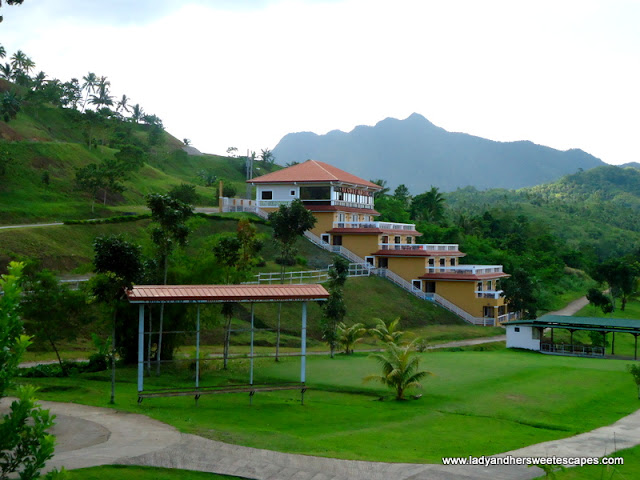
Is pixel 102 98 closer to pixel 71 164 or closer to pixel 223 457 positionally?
pixel 71 164

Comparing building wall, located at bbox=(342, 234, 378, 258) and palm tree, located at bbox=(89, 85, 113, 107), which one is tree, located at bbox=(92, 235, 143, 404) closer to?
building wall, located at bbox=(342, 234, 378, 258)

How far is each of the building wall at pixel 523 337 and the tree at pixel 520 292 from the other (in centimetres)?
1108

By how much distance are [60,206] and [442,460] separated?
173ft

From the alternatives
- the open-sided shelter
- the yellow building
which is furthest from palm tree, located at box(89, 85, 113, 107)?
the open-sided shelter

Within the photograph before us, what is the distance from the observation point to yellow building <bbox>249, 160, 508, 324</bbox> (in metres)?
54.7

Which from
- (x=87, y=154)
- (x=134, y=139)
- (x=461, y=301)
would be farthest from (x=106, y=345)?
(x=134, y=139)

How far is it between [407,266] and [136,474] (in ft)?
154

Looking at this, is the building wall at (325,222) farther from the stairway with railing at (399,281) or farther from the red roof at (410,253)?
the red roof at (410,253)

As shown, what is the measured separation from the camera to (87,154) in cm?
7962

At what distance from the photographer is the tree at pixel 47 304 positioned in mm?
25031

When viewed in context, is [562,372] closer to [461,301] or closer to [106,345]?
[106,345]

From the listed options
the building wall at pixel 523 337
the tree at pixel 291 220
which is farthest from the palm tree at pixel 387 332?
the building wall at pixel 523 337

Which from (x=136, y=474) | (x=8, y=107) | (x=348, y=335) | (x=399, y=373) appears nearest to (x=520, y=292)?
(x=348, y=335)

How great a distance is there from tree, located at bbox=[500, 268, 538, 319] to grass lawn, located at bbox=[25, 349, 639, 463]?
20538mm
